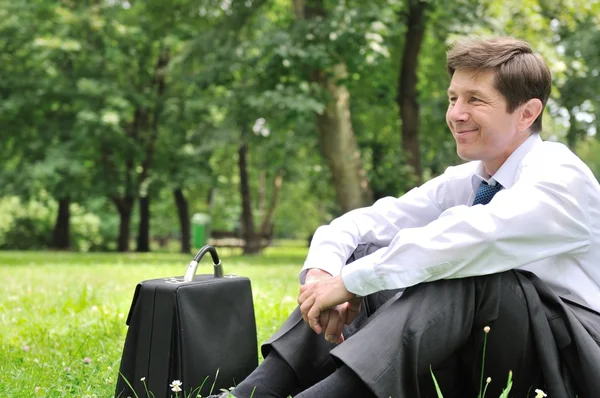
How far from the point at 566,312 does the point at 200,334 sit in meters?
1.26

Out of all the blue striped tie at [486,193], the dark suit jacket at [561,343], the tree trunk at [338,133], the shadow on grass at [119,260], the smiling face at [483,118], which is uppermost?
the tree trunk at [338,133]

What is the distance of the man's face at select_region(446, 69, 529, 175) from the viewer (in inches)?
102

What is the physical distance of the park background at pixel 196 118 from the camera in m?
5.71

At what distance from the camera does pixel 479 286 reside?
2.20m

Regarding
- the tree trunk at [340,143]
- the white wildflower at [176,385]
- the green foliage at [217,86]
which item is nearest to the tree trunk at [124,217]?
the green foliage at [217,86]

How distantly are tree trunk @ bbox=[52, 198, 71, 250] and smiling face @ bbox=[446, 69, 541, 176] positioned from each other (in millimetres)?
23078

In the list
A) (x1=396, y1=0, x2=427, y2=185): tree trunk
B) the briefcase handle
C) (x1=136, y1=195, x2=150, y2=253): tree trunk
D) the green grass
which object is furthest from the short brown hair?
(x1=136, y1=195, x2=150, y2=253): tree trunk

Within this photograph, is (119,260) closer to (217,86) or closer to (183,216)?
(217,86)

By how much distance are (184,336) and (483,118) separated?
133 centimetres

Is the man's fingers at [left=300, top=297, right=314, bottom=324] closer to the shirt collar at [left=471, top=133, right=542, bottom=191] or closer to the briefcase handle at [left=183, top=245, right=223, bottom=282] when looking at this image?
the briefcase handle at [left=183, top=245, right=223, bottom=282]

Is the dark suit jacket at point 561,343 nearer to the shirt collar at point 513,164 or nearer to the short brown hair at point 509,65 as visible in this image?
the shirt collar at point 513,164

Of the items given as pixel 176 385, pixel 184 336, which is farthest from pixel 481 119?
pixel 176 385

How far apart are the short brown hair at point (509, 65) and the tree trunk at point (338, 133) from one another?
970 cm

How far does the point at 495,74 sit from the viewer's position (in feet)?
8.41
